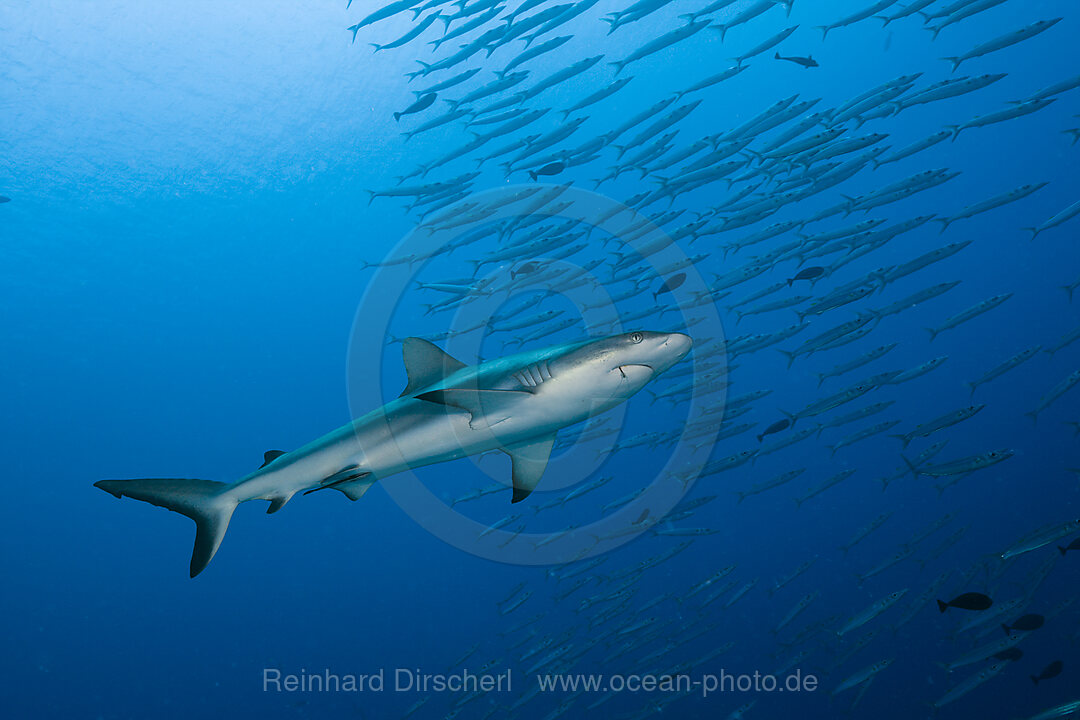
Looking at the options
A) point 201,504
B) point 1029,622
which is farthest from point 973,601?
point 201,504

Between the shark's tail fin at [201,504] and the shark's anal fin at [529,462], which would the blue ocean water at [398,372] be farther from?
the shark's anal fin at [529,462]

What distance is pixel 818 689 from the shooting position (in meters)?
26.7

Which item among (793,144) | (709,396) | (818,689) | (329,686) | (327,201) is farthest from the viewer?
(327,201)

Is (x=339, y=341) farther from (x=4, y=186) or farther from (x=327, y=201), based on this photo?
(x=4, y=186)

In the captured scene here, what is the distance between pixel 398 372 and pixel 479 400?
225ft

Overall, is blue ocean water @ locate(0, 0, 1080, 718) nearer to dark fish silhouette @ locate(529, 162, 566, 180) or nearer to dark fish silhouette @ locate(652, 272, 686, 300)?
dark fish silhouette @ locate(529, 162, 566, 180)

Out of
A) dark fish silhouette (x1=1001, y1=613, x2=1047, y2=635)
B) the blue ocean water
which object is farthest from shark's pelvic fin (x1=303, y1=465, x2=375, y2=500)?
dark fish silhouette (x1=1001, y1=613, x2=1047, y2=635)

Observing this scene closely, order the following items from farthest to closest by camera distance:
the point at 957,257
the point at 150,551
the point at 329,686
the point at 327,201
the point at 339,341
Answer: the point at 957,257 → the point at 339,341 → the point at 150,551 → the point at 327,201 → the point at 329,686

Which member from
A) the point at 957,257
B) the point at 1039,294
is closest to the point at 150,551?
the point at 957,257

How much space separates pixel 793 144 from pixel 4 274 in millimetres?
45685

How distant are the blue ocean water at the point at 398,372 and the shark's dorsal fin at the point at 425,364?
578cm

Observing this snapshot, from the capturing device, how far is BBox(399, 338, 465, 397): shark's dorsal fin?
317 centimetres

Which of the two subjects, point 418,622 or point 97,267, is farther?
point 418,622

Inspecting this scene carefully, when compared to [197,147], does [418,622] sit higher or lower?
lower
